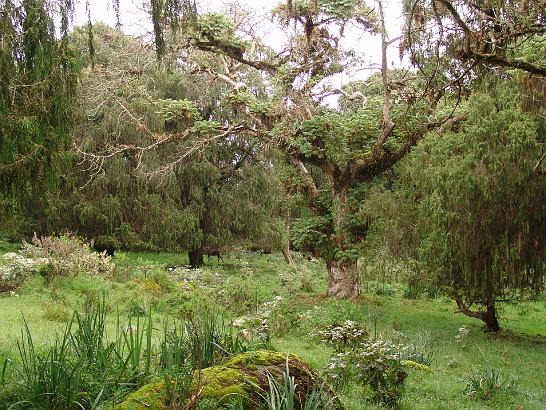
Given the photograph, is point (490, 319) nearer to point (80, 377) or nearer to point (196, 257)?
point (80, 377)

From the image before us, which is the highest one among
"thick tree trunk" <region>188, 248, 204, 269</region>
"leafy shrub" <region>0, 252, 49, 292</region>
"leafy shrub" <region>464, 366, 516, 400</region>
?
"leafy shrub" <region>0, 252, 49, 292</region>

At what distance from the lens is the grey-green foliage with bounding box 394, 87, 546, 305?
36.8 ft

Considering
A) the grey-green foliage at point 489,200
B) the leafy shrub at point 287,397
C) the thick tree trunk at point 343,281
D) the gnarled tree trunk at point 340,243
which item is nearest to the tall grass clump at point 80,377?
the leafy shrub at point 287,397

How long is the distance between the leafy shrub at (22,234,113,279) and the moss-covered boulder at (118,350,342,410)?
11407 millimetres

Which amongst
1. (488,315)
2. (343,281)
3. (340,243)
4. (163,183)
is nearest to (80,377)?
(488,315)

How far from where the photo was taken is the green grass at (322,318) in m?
7.30

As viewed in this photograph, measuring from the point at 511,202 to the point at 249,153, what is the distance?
57.5 feet

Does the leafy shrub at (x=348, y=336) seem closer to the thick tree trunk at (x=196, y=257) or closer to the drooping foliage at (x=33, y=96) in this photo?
the drooping foliage at (x=33, y=96)

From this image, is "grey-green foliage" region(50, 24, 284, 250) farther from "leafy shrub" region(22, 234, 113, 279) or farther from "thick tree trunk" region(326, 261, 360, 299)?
"thick tree trunk" region(326, 261, 360, 299)

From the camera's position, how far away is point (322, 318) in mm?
13758

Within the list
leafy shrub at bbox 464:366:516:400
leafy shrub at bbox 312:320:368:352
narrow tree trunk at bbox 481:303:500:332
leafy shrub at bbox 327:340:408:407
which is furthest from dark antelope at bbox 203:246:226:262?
leafy shrub at bbox 327:340:408:407

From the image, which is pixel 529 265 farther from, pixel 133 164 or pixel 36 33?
pixel 133 164

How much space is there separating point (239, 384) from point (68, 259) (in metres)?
12.5

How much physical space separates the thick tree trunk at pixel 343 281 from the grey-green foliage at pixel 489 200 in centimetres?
530
